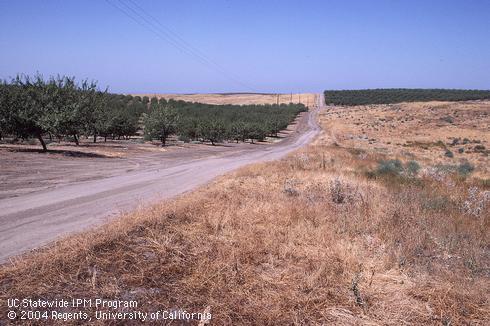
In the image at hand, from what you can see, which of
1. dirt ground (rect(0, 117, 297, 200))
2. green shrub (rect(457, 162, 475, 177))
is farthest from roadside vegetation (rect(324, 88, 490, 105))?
dirt ground (rect(0, 117, 297, 200))

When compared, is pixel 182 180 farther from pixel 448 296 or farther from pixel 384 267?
pixel 448 296

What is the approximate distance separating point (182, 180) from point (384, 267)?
39.4ft

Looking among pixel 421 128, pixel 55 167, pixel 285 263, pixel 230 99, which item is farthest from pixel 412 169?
pixel 230 99

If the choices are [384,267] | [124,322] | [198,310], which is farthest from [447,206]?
[124,322]

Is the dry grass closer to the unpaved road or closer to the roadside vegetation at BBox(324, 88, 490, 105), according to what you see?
the unpaved road

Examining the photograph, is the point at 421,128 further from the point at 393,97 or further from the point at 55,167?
the point at 393,97

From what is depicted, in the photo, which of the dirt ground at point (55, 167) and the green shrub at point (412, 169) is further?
the green shrub at point (412, 169)

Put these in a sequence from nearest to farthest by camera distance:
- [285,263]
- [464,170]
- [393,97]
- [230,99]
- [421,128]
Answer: [285,263]
[464,170]
[421,128]
[393,97]
[230,99]

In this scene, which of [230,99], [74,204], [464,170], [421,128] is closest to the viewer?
[74,204]

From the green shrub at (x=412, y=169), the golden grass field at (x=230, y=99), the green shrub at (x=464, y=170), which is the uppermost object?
the golden grass field at (x=230, y=99)

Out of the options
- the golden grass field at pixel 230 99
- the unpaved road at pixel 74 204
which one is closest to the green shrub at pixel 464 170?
the unpaved road at pixel 74 204

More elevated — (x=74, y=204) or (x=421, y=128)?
(x=421, y=128)

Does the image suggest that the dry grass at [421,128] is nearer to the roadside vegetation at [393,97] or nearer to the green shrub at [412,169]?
the green shrub at [412,169]

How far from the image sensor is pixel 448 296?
488 cm
